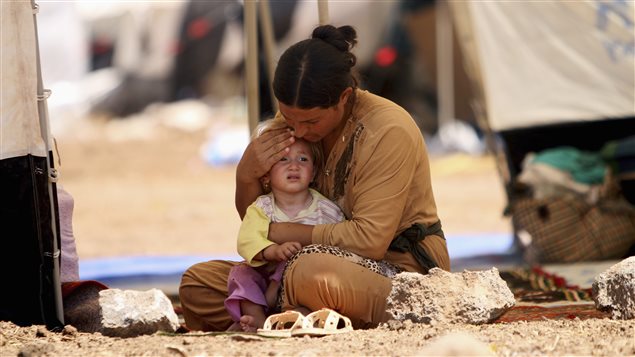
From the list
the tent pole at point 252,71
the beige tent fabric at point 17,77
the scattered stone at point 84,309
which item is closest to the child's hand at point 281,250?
the scattered stone at point 84,309

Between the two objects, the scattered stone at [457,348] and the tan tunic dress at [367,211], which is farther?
the tan tunic dress at [367,211]

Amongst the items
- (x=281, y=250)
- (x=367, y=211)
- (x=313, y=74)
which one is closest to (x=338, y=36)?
(x=313, y=74)

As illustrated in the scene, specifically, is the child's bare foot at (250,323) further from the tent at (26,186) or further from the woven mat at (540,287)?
the woven mat at (540,287)

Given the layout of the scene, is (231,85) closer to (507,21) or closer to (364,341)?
(507,21)

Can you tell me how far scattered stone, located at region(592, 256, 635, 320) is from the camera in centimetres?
372

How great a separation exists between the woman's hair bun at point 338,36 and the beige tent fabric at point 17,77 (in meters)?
0.97

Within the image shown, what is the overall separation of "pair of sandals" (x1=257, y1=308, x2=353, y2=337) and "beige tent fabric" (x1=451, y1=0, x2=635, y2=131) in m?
3.17

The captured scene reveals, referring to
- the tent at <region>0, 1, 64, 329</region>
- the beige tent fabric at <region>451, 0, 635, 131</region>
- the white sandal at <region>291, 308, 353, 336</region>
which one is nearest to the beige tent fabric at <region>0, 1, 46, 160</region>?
the tent at <region>0, 1, 64, 329</region>

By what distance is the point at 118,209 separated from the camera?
11.1 metres

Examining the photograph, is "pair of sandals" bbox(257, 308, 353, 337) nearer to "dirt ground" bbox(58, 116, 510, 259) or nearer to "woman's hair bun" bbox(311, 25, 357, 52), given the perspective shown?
"woman's hair bun" bbox(311, 25, 357, 52)

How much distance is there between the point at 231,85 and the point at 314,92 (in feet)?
40.8

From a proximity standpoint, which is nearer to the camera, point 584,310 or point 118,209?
point 584,310

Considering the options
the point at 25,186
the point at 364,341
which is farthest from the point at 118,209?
the point at 364,341

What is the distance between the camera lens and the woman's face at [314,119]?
3775 millimetres
